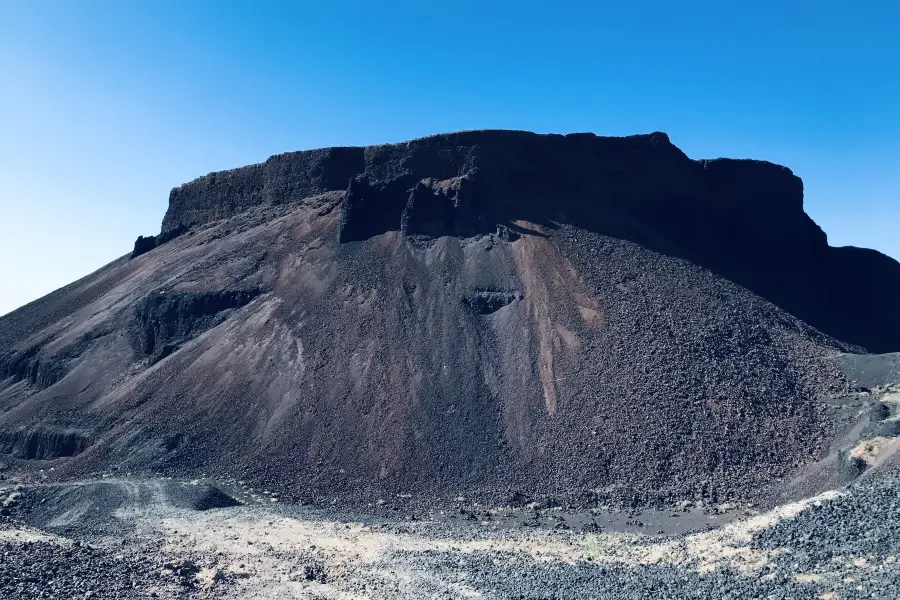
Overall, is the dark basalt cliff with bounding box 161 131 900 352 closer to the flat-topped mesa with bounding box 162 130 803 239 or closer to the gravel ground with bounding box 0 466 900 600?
the flat-topped mesa with bounding box 162 130 803 239

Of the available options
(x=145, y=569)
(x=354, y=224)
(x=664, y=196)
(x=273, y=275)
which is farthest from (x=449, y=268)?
(x=145, y=569)

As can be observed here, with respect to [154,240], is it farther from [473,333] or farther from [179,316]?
[473,333]

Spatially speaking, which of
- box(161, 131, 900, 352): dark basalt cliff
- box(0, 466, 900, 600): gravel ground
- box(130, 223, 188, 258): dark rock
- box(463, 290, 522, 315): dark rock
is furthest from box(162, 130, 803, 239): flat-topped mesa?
box(0, 466, 900, 600): gravel ground

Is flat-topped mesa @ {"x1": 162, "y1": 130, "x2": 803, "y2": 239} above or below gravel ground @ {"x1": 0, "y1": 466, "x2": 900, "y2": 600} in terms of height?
above

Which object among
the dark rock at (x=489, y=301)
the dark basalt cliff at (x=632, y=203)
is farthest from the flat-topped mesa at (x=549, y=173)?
the dark rock at (x=489, y=301)

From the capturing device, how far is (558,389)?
127 ft

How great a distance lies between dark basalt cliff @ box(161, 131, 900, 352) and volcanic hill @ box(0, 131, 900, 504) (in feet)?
0.56

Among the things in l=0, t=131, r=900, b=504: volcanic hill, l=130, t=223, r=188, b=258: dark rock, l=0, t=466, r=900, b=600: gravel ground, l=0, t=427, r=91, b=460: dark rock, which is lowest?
l=0, t=466, r=900, b=600: gravel ground

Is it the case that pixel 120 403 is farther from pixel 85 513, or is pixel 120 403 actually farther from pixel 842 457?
pixel 842 457

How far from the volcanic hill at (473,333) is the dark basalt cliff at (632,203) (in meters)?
0.17

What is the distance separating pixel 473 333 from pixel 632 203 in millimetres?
16921

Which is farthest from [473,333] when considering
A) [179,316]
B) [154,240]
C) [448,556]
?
[154,240]

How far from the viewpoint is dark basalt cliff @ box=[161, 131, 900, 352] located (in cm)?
5109

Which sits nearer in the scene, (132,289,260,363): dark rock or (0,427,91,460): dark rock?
(0,427,91,460): dark rock
